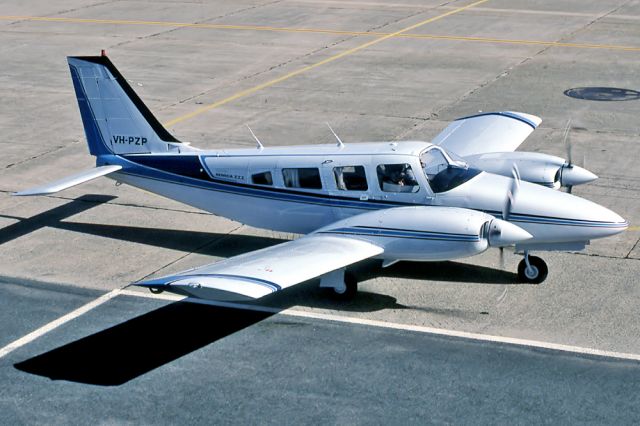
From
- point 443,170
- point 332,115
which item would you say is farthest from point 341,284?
point 332,115

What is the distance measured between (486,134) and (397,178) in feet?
17.8

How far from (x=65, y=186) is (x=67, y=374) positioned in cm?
556

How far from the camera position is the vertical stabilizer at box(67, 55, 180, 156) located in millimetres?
22828

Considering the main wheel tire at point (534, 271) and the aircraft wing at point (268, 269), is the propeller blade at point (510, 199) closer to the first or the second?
the main wheel tire at point (534, 271)

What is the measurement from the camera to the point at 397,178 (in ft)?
65.5

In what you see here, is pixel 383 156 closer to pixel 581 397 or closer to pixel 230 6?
pixel 581 397

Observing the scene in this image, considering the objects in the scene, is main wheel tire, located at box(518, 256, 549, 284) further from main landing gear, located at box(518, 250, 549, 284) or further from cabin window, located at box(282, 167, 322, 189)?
cabin window, located at box(282, 167, 322, 189)

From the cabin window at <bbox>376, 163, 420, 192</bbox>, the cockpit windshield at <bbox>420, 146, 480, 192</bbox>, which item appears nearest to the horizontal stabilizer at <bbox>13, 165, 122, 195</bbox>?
the cabin window at <bbox>376, 163, 420, 192</bbox>

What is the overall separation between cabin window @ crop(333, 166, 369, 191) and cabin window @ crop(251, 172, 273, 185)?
57.8 inches

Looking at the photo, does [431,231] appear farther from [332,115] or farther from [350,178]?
[332,115]

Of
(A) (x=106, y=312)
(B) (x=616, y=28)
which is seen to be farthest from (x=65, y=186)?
(B) (x=616, y=28)

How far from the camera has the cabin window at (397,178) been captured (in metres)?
19.8

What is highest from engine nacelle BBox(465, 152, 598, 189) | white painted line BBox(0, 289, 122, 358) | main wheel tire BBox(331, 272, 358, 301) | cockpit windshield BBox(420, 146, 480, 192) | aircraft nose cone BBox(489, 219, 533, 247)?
cockpit windshield BBox(420, 146, 480, 192)

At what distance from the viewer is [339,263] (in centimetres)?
1855
